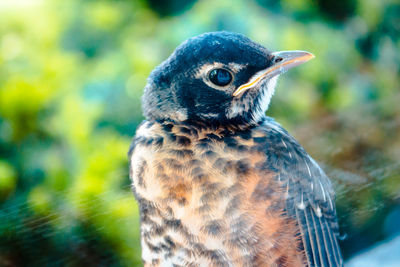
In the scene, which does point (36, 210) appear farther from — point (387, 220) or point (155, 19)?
point (155, 19)

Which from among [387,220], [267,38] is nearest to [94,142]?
[267,38]

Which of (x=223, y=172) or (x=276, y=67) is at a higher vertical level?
(x=276, y=67)

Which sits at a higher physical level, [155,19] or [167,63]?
[155,19]

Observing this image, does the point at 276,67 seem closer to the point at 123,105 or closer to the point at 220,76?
the point at 220,76

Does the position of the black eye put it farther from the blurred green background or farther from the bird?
the blurred green background

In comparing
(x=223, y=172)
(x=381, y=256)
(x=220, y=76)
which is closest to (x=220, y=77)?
(x=220, y=76)

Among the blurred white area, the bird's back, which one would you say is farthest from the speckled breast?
the blurred white area
